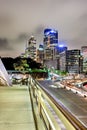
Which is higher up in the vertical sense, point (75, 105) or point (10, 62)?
point (10, 62)

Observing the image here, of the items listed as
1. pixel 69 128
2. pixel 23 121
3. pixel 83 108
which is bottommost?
pixel 83 108

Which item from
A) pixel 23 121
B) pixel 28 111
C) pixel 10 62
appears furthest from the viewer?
pixel 10 62

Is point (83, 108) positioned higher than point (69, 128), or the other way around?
point (69, 128)

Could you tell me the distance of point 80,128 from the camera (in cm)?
226

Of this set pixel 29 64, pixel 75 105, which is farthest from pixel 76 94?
pixel 29 64

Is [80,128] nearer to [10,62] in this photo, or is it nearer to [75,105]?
[75,105]

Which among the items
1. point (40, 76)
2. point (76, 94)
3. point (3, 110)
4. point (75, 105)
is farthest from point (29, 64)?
point (3, 110)

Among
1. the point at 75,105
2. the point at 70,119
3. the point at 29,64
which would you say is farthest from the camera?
the point at 29,64

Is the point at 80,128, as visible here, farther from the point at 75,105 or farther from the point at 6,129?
the point at 75,105

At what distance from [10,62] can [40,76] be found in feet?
75.5

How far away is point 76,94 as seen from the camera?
191 ft

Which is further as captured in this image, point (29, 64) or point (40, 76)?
point (29, 64)

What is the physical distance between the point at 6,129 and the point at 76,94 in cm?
5348

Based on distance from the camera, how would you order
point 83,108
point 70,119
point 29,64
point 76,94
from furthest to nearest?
point 29,64 → point 76,94 → point 83,108 → point 70,119
